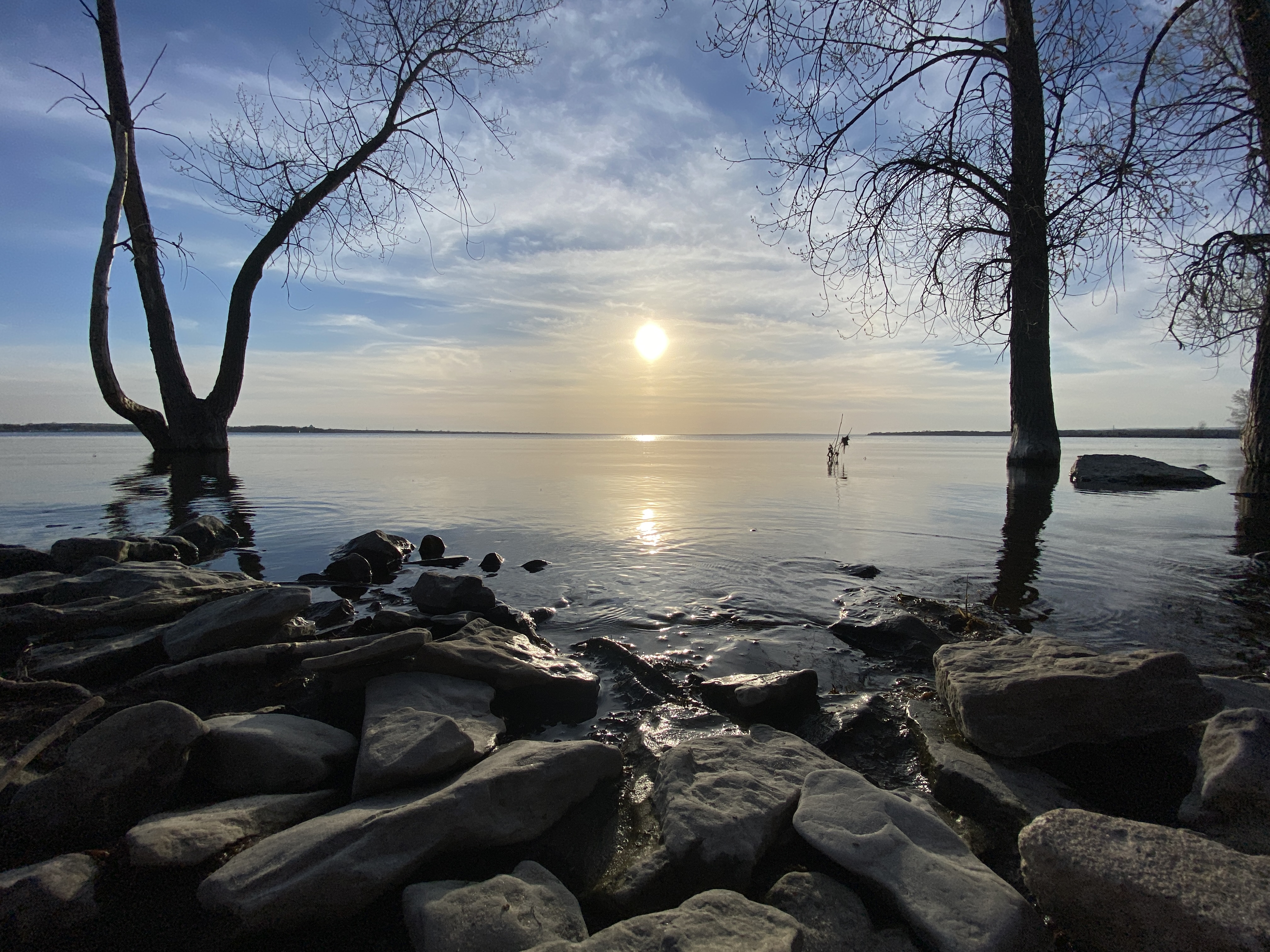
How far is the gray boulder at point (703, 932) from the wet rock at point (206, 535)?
6905mm

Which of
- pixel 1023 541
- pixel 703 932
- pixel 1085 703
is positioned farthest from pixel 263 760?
pixel 1023 541

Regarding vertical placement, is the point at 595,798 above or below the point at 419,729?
below

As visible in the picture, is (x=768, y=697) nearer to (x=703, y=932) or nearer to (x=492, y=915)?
(x=703, y=932)

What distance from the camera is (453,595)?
4.69 m

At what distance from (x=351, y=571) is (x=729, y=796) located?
4.68m

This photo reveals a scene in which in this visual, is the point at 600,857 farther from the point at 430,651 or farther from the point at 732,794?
the point at 430,651

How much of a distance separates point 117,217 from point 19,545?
29.6 ft

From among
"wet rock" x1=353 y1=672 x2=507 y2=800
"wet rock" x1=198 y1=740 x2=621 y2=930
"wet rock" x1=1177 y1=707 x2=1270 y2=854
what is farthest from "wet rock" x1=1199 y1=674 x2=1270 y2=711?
"wet rock" x1=353 y1=672 x2=507 y2=800

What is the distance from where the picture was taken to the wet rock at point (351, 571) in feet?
18.9

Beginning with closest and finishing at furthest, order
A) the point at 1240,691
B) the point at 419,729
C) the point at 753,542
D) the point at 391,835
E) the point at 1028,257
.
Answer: the point at 391,835
the point at 419,729
the point at 1240,691
the point at 753,542
the point at 1028,257

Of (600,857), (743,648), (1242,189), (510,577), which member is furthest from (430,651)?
(1242,189)

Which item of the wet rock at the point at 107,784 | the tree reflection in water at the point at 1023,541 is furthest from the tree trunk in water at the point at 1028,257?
the wet rock at the point at 107,784

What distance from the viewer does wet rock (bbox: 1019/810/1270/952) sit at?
156cm

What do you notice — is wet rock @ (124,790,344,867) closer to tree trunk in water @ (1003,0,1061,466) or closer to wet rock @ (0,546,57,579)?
wet rock @ (0,546,57,579)
